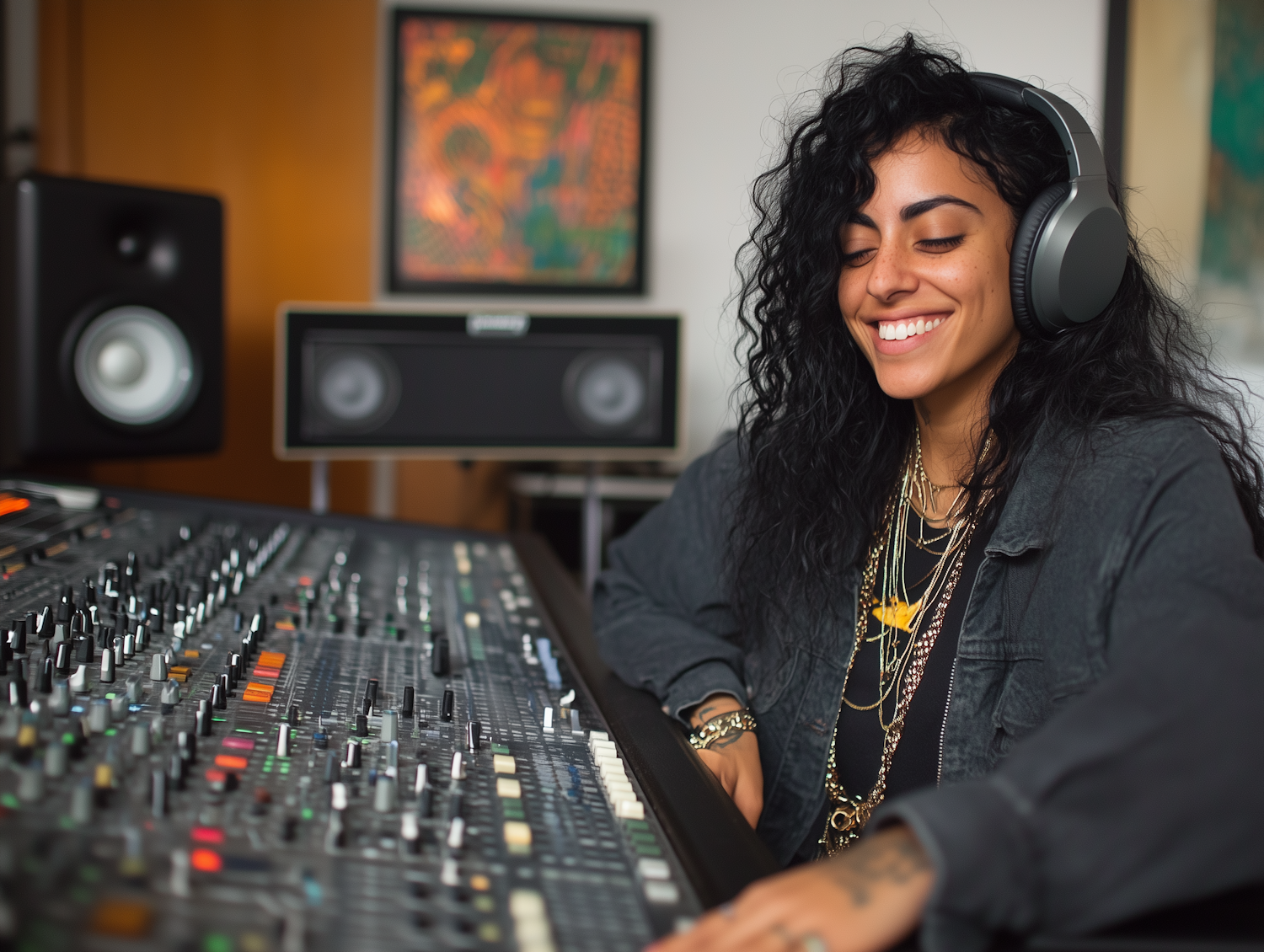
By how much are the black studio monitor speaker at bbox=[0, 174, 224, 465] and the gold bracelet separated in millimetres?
1373

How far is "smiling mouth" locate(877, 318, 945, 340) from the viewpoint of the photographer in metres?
0.96

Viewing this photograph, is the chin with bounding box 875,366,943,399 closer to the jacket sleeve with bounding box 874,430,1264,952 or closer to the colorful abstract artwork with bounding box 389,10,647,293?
the jacket sleeve with bounding box 874,430,1264,952

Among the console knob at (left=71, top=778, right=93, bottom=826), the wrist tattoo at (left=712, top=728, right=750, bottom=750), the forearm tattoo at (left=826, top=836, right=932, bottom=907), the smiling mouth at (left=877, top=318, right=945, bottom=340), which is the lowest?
the wrist tattoo at (left=712, top=728, right=750, bottom=750)

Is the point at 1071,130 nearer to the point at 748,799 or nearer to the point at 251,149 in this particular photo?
the point at 748,799

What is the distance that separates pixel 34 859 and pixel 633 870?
268mm

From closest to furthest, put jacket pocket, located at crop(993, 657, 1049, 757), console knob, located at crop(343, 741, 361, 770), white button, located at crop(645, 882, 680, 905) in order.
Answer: white button, located at crop(645, 882, 680, 905) < console knob, located at crop(343, 741, 361, 770) < jacket pocket, located at crop(993, 657, 1049, 757)

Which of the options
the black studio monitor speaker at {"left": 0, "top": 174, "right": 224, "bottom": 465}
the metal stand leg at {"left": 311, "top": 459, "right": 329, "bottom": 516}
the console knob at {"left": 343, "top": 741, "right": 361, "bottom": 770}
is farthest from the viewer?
the metal stand leg at {"left": 311, "top": 459, "right": 329, "bottom": 516}

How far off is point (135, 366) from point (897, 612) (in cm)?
149

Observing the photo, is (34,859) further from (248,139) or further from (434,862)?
(248,139)

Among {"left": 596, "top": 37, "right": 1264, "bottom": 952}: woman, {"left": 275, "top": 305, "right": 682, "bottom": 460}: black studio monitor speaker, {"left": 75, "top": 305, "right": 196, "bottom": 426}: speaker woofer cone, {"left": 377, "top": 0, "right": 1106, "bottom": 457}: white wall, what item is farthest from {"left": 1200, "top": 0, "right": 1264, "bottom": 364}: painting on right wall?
{"left": 75, "top": 305, "right": 196, "bottom": 426}: speaker woofer cone

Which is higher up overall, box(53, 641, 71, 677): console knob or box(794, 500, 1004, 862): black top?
box(53, 641, 71, 677): console knob

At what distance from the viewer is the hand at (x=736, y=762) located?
898mm

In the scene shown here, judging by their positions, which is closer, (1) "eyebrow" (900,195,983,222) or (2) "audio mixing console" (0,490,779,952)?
(2) "audio mixing console" (0,490,779,952)

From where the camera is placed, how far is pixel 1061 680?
0.79 meters
